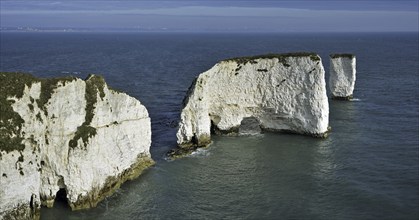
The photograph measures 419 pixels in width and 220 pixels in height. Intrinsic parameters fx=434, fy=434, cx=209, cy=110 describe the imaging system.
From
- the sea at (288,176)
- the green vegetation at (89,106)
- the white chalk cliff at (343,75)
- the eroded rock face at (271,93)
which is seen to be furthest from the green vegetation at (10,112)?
the white chalk cliff at (343,75)

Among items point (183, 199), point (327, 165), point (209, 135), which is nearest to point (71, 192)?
point (183, 199)

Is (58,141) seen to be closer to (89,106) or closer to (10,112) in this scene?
(89,106)

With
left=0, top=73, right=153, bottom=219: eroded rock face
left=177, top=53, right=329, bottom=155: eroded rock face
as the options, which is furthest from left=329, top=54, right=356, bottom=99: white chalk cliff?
left=0, top=73, right=153, bottom=219: eroded rock face

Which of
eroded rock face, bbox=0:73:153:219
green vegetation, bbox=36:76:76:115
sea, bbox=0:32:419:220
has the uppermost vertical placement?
green vegetation, bbox=36:76:76:115

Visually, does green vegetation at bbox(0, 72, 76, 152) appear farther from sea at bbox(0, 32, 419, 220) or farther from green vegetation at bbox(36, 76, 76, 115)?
sea at bbox(0, 32, 419, 220)

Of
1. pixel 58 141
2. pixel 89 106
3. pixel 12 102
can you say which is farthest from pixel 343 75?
pixel 12 102

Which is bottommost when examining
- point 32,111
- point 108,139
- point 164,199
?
point 164,199

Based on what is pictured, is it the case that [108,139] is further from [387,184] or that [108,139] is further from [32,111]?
[387,184]

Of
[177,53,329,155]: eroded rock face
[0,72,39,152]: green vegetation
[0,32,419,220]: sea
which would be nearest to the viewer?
[0,72,39,152]: green vegetation
